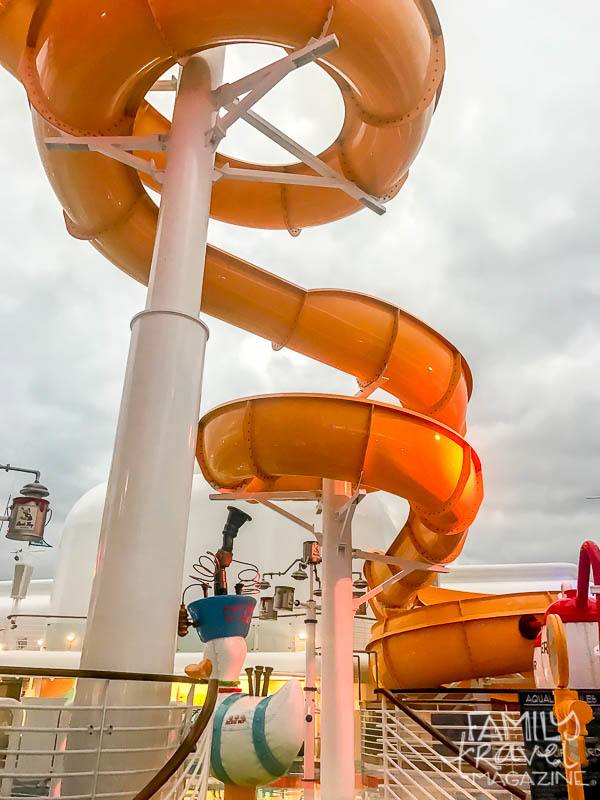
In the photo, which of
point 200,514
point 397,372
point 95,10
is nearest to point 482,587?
point 200,514

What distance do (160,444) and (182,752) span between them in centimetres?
132

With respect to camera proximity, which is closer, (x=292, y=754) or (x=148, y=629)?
(x=148, y=629)

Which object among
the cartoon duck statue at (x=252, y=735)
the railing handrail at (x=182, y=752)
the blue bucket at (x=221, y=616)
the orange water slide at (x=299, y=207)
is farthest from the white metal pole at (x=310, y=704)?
the railing handrail at (x=182, y=752)

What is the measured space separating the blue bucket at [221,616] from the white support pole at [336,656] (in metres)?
1.13

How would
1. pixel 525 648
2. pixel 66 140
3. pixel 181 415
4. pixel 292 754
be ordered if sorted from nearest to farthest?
1. pixel 181 415
2. pixel 66 140
3. pixel 292 754
4. pixel 525 648

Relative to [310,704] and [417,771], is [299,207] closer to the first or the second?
[417,771]

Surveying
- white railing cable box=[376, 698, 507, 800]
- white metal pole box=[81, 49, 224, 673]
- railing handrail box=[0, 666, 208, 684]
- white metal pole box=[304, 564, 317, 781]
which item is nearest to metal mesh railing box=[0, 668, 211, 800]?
railing handrail box=[0, 666, 208, 684]

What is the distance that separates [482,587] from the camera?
1836cm

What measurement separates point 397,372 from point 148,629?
4.02 m

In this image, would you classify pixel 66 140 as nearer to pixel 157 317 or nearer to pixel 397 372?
pixel 157 317

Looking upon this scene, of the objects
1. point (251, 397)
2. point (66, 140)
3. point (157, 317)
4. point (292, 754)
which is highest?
point (66, 140)

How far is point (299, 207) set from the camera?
18.2 ft

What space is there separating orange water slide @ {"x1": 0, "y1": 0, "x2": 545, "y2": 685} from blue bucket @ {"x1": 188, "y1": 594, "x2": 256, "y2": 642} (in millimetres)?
1127

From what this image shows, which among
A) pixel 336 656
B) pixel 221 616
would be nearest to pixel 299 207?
pixel 221 616
